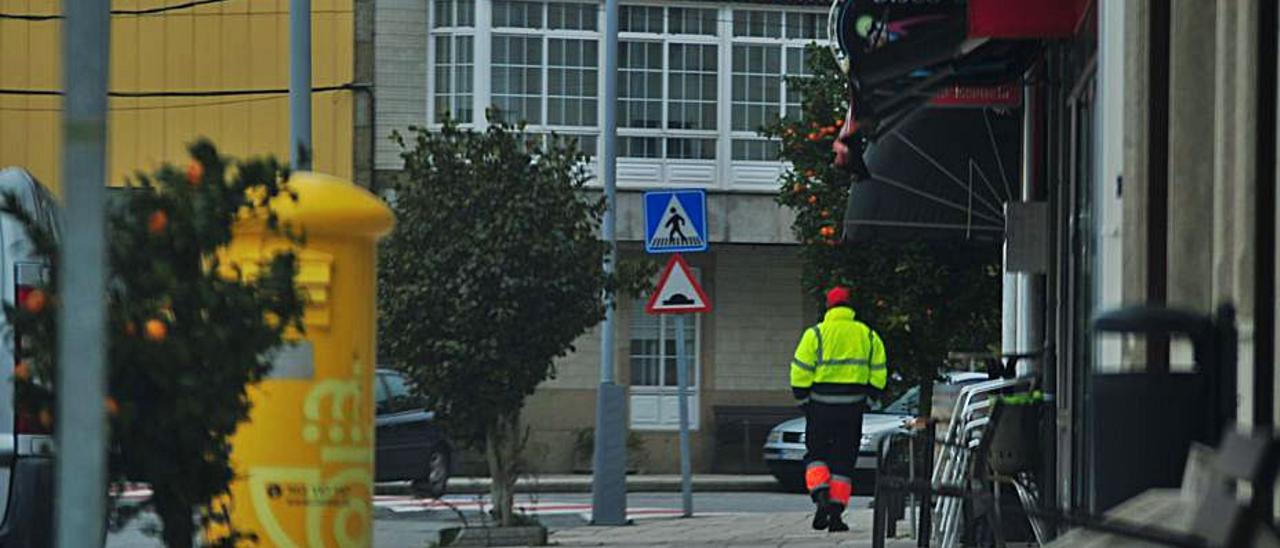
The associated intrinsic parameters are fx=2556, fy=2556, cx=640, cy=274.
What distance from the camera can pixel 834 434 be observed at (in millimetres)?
17797

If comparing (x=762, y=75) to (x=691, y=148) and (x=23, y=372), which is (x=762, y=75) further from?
(x=23, y=372)

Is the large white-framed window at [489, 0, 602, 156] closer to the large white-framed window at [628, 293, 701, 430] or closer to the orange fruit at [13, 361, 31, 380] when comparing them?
the large white-framed window at [628, 293, 701, 430]

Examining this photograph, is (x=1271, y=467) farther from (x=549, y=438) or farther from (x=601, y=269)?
(x=549, y=438)

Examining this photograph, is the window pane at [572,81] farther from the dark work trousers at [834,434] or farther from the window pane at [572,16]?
the dark work trousers at [834,434]

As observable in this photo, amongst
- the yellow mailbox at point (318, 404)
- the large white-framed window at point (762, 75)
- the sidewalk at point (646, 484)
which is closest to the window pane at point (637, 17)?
the large white-framed window at point (762, 75)

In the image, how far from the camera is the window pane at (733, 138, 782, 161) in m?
34.6

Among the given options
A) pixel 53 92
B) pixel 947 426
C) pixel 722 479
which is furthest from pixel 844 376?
pixel 53 92

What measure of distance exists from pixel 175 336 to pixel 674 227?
1355 cm

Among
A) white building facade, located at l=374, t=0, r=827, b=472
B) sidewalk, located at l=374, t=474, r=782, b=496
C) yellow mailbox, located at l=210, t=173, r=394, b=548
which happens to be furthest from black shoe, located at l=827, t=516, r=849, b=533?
white building facade, located at l=374, t=0, r=827, b=472

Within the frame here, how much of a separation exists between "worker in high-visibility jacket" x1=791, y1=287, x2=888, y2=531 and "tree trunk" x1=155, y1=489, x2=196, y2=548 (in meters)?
10.4

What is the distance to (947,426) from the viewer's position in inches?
500

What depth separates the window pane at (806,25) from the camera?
34500 mm

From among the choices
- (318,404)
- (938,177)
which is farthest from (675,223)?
(318,404)

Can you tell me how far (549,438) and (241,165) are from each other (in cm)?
2648
